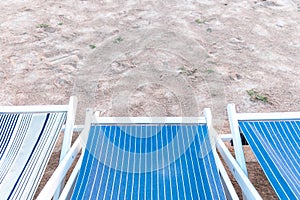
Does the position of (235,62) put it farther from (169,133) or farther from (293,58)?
(169,133)

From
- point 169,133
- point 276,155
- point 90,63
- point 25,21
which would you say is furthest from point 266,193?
point 25,21

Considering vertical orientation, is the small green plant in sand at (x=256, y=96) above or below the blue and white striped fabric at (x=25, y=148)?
below

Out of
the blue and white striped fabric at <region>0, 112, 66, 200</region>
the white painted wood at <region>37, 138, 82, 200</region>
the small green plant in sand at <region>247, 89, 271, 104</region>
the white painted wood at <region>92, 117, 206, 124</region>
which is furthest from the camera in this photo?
the small green plant in sand at <region>247, 89, 271, 104</region>

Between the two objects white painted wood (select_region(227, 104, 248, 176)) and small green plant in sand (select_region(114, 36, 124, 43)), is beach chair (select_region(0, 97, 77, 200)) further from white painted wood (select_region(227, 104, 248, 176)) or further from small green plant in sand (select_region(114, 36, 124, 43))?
small green plant in sand (select_region(114, 36, 124, 43))

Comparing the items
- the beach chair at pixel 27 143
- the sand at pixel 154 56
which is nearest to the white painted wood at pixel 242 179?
the sand at pixel 154 56

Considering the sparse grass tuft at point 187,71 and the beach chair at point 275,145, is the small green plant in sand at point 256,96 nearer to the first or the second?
the sparse grass tuft at point 187,71

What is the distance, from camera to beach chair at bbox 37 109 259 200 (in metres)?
2.22

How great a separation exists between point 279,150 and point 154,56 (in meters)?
3.33

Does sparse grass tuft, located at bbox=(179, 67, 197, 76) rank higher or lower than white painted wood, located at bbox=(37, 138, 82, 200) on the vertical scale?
lower

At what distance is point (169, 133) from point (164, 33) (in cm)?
370

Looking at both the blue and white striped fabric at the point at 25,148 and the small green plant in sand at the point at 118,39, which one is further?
the small green plant in sand at the point at 118,39

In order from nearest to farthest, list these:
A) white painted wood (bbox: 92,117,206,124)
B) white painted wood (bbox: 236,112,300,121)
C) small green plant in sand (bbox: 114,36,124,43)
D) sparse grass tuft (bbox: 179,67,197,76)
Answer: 1. white painted wood (bbox: 236,112,300,121)
2. white painted wood (bbox: 92,117,206,124)
3. sparse grass tuft (bbox: 179,67,197,76)
4. small green plant in sand (bbox: 114,36,124,43)

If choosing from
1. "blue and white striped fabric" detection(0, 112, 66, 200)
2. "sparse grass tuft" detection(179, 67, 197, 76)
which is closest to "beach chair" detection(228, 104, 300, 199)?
"blue and white striped fabric" detection(0, 112, 66, 200)

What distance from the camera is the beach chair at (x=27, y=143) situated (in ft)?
7.13
